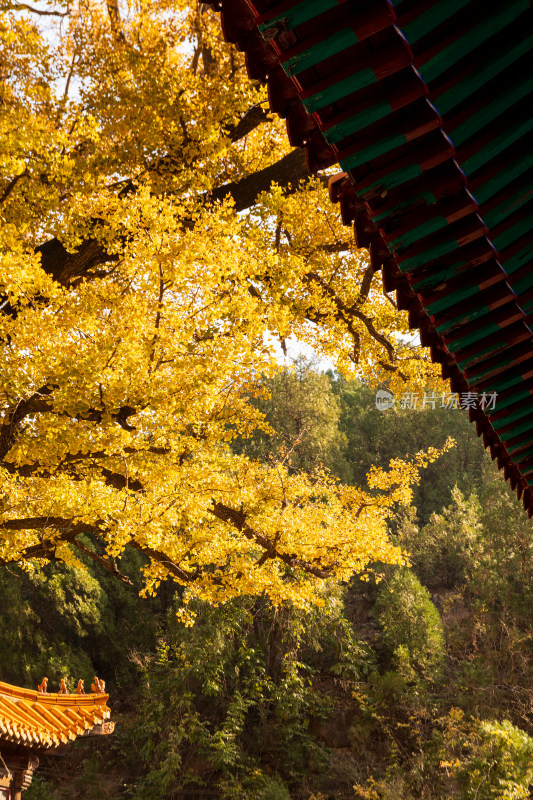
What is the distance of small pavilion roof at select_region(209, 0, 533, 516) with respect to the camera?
1.23 metres

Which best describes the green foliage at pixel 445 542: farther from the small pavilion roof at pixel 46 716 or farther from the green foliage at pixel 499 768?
the small pavilion roof at pixel 46 716

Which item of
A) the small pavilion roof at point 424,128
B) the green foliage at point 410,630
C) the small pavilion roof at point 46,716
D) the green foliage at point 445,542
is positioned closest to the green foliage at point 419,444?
the green foliage at point 445,542

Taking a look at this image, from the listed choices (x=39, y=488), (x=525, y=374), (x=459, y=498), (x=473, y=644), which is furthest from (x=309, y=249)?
(x=459, y=498)

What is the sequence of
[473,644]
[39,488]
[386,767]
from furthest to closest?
[473,644] → [386,767] → [39,488]

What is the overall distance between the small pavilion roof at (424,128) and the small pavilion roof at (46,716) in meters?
6.20

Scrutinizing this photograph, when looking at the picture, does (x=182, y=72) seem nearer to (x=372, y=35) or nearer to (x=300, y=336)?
(x=300, y=336)

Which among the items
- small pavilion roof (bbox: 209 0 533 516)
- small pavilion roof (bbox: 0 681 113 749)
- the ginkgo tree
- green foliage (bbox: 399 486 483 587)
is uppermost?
the ginkgo tree

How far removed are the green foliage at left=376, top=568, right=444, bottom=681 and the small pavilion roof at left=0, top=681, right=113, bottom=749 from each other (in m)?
11.2

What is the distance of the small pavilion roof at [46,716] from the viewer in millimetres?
5945

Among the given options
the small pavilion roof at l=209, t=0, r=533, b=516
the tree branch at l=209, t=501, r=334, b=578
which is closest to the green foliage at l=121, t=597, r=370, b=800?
the tree branch at l=209, t=501, r=334, b=578

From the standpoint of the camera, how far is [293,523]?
7875 mm

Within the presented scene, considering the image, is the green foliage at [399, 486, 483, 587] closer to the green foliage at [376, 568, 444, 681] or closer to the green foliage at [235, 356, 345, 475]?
the green foliage at [376, 568, 444, 681]

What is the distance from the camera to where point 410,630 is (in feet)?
56.3

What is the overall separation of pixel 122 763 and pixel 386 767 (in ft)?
24.6
